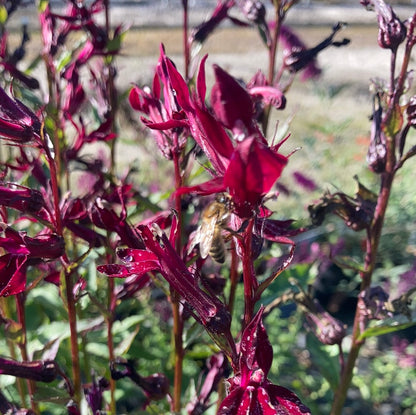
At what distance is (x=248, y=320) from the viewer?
664 millimetres

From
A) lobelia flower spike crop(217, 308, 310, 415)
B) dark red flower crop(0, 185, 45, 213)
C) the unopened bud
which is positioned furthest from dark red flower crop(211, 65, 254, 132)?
the unopened bud

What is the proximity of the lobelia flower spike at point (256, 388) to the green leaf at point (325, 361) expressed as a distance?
52cm

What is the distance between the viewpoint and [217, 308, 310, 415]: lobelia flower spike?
0.63 m

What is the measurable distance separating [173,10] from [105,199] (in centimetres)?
828

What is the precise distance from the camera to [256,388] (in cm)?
64

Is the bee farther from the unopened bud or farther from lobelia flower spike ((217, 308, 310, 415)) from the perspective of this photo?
the unopened bud

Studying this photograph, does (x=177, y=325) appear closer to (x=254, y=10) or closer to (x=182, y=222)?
(x=182, y=222)

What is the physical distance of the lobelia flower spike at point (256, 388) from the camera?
63 centimetres

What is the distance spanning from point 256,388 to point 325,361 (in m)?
0.58

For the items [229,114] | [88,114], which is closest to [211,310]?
[229,114]

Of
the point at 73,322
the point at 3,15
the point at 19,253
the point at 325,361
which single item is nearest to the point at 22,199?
the point at 19,253

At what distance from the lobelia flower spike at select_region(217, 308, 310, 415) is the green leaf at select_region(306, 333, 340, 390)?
1.71ft

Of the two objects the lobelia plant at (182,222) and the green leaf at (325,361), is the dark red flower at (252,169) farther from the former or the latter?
the green leaf at (325,361)

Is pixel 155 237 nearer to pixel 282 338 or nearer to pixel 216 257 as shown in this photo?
pixel 216 257
